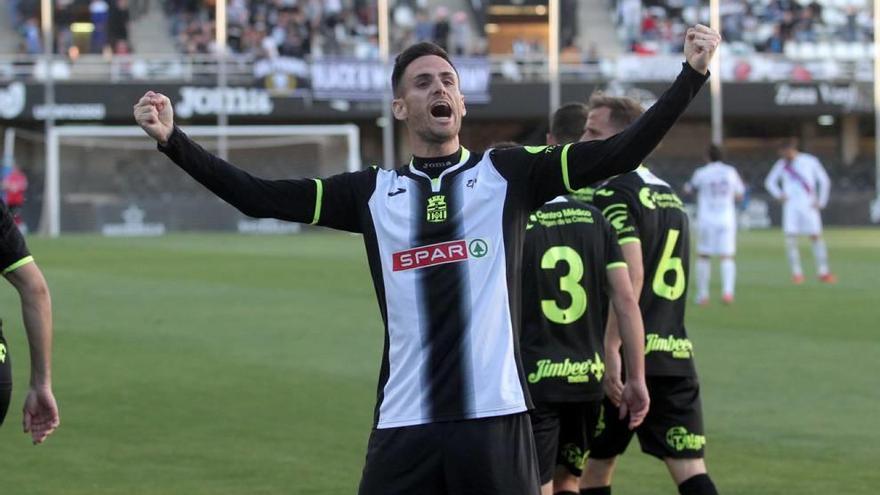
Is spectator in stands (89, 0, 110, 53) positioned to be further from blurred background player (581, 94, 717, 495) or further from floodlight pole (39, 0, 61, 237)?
blurred background player (581, 94, 717, 495)

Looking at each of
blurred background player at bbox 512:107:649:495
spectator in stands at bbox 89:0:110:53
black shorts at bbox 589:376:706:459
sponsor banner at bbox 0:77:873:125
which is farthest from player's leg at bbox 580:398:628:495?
spectator in stands at bbox 89:0:110:53

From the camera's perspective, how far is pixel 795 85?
43.9 meters

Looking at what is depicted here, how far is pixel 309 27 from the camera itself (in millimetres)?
45125

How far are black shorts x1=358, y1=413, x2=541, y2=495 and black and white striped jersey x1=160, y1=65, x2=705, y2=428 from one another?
0.13 ft

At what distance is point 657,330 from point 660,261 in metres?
0.30

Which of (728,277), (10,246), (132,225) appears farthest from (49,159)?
(10,246)

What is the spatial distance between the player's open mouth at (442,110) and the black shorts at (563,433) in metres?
1.72

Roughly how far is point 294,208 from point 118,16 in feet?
133

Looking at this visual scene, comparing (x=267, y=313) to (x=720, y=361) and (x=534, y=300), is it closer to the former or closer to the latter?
(x=720, y=361)

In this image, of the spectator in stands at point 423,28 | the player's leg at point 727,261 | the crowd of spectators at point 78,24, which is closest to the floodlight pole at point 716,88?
the spectator in stands at point 423,28

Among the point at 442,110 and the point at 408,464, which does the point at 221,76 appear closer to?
the point at 442,110

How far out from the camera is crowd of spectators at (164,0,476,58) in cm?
4391

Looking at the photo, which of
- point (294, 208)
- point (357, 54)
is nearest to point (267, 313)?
point (294, 208)

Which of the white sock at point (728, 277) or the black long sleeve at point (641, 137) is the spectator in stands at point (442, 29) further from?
the black long sleeve at point (641, 137)
